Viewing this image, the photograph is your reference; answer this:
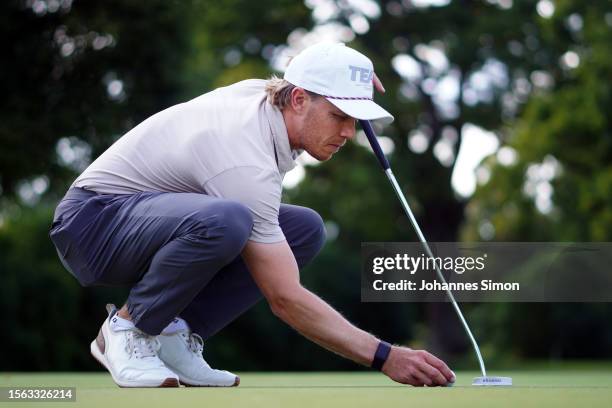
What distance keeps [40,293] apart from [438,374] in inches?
394

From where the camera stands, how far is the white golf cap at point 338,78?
370 cm

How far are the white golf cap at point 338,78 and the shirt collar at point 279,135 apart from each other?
0.39ft

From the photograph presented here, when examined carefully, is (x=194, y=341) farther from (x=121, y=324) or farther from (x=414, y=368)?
(x=414, y=368)

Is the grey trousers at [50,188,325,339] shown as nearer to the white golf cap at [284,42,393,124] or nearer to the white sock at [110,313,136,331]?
the white sock at [110,313,136,331]

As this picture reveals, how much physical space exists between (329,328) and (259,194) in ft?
1.53

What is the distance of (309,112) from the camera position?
3756 mm

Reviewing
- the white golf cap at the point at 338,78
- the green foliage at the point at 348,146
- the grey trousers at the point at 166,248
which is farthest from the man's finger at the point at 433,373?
the green foliage at the point at 348,146

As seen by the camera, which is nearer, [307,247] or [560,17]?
[307,247]

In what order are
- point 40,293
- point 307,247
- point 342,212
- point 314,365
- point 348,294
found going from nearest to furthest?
1. point 307,247
2. point 40,293
3. point 314,365
4. point 348,294
5. point 342,212

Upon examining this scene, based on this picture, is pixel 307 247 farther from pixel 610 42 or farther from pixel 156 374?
pixel 610 42

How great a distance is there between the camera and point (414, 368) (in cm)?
348

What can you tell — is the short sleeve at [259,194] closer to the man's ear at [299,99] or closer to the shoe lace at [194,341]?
the man's ear at [299,99]

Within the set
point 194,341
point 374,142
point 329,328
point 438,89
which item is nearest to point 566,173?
point 438,89

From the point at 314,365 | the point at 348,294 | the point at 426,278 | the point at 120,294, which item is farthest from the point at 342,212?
the point at 426,278
